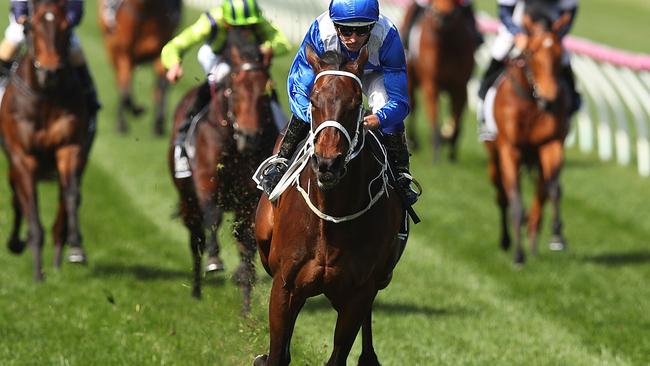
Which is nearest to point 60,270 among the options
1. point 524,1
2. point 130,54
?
point 524,1

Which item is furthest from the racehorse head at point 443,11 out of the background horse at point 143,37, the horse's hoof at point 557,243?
the horse's hoof at point 557,243

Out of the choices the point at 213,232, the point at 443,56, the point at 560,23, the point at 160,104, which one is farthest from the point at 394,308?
the point at 160,104

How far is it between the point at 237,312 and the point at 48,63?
9.54 feet

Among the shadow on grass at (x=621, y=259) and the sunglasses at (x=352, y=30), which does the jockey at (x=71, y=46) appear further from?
the sunglasses at (x=352, y=30)

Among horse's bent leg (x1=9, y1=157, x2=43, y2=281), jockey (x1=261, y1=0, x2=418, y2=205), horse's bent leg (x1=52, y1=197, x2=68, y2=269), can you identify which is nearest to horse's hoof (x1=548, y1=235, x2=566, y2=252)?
Answer: horse's bent leg (x1=52, y1=197, x2=68, y2=269)

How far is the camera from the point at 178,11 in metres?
20.3

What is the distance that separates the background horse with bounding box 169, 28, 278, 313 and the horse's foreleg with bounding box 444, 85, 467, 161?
8123 millimetres

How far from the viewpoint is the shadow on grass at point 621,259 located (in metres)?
12.6

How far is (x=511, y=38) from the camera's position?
1345 cm

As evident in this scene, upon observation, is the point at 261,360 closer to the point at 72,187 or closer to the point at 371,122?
the point at 371,122

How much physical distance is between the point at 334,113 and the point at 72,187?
226 inches

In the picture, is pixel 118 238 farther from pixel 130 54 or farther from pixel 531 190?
pixel 130 54

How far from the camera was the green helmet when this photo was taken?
32.8 ft

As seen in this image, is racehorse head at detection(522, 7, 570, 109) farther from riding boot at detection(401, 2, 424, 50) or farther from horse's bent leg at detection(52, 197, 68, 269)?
riding boot at detection(401, 2, 424, 50)
